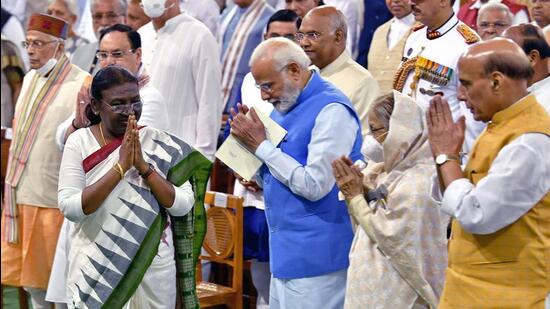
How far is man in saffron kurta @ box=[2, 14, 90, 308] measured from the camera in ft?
21.1

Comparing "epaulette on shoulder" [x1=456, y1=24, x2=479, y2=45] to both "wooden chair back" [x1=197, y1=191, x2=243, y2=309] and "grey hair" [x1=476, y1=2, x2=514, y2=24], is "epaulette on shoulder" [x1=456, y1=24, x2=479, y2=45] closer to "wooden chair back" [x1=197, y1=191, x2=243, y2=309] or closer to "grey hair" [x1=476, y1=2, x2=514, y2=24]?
"grey hair" [x1=476, y1=2, x2=514, y2=24]

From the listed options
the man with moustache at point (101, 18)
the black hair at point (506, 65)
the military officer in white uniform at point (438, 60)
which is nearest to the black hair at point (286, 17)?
the military officer in white uniform at point (438, 60)

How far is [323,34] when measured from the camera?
5598 mm

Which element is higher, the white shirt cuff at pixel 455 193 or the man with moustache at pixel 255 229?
the white shirt cuff at pixel 455 193

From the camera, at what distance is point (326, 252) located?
4.62 m

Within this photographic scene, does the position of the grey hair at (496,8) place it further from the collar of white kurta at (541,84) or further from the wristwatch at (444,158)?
the wristwatch at (444,158)

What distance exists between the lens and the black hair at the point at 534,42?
4.90 meters

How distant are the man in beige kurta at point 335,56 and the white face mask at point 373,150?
123cm

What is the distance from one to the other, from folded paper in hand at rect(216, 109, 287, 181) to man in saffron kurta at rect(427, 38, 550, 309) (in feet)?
3.47

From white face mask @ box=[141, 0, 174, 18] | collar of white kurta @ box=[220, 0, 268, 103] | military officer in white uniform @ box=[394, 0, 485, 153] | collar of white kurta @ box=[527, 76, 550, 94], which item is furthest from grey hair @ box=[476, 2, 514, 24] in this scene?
white face mask @ box=[141, 0, 174, 18]

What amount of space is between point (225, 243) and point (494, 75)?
8.90ft

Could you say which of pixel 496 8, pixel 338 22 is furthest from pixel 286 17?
pixel 496 8

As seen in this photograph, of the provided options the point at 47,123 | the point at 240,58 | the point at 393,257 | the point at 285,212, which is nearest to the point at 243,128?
the point at 285,212

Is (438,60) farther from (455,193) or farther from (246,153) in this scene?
(455,193)
